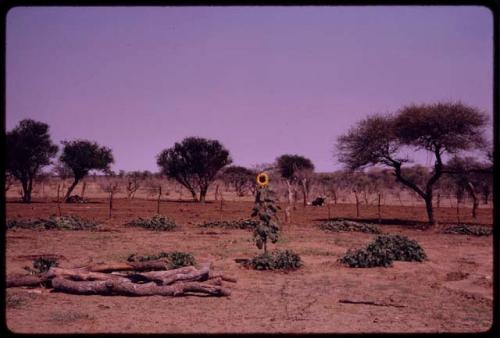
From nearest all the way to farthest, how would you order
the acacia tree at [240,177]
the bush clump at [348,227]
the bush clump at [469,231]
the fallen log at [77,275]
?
the fallen log at [77,275]
the bush clump at [469,231]
the bush clump at [348,227]
the acacia tree at [240,177]

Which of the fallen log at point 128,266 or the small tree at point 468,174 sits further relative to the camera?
the small tree at point 468,174

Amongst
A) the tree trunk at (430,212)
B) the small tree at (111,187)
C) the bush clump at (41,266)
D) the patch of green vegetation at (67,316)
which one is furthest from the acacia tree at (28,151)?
the patch of green vegetation at (67,316)

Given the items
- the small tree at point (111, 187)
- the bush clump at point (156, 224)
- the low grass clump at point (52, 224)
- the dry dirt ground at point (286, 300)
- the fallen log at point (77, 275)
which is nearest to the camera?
the dry dirt ground at point (286, 300)

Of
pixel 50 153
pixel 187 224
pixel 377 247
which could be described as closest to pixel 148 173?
pixel 50 153

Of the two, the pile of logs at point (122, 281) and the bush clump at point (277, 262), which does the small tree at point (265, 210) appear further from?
the pile of logs at point (122, 281)

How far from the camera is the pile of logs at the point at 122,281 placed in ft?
30.5

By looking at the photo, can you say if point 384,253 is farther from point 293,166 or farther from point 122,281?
point 293,166

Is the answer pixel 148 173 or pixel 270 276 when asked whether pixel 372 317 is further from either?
pixel 148 173

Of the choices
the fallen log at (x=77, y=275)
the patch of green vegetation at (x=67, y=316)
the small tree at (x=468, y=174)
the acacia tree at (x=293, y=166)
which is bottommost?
the patch of green vegetation at (x=67, y=316)

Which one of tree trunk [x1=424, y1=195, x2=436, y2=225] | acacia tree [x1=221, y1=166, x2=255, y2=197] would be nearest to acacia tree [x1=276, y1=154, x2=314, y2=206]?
acacia tree [x1=221, y1=166, x2=255, y2=197]

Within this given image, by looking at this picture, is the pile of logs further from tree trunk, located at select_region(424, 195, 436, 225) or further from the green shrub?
tree trunk, located at select_region(424, 195, 436, 225)

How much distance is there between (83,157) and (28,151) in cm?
510

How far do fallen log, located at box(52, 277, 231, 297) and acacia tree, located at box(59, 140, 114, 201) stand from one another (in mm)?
36000

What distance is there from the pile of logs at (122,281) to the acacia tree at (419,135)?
18.0 m
